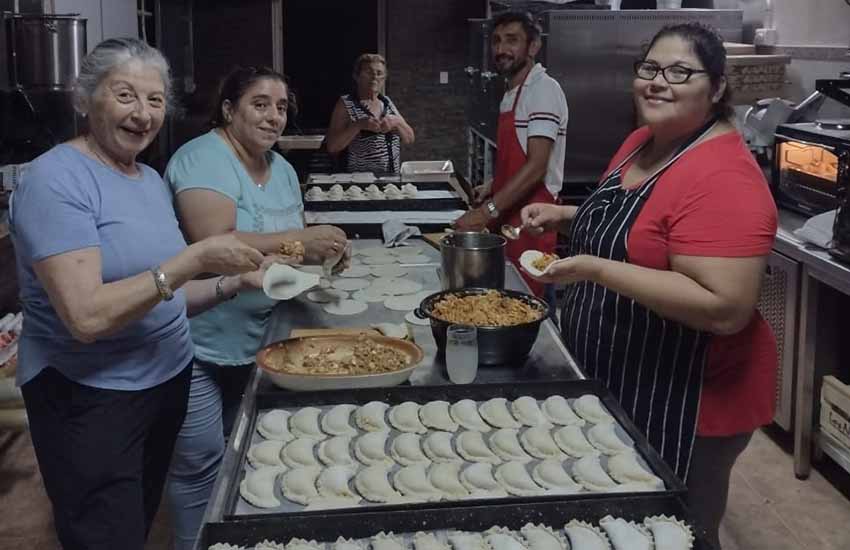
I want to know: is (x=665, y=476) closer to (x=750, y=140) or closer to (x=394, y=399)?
(x=394, y=399)

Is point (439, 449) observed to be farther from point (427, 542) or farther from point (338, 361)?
point (338, 361)

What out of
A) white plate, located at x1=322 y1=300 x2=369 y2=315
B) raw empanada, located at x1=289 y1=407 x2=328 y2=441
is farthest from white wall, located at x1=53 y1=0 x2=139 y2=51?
raw empanada, located at x1=289 y1=407 x2=328 y2=441

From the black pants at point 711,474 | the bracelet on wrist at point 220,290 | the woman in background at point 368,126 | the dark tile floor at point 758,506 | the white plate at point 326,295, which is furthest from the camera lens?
the woman in background at point 368,126

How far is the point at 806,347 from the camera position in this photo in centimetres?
344

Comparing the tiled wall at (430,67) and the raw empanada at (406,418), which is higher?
the tiled wall at (430,67)

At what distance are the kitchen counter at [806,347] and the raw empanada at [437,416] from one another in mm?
2069

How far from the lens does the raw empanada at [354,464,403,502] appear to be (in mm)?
1508

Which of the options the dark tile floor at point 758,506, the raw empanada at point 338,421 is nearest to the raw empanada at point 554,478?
the raw empanada at point 338,421

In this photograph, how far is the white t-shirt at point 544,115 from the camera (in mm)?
3627

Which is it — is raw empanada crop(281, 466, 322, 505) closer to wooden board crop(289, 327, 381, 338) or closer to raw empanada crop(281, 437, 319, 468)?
raw empanada crop(281, 437, 319, 468)

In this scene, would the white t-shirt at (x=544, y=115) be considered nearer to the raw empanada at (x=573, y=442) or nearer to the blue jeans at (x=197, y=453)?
the blue jeans at (x=197, y=453)

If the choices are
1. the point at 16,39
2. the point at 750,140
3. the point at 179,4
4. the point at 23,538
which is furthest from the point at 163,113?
the point at 179,4

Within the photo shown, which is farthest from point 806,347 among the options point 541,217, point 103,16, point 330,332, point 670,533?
point 103,16

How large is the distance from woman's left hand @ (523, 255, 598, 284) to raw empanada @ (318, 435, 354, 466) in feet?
1.93
